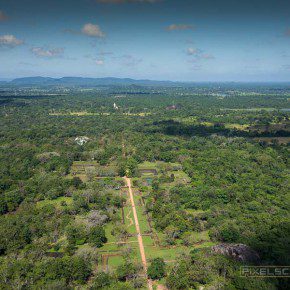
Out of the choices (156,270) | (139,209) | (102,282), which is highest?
(102,282)

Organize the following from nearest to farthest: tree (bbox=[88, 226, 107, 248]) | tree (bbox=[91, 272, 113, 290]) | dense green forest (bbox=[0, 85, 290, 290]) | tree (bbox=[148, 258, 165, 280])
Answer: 1. tree (bbox=[91, 272, 113, 290])
2. dense green forest (bbox=[0, 85, 290, 290])
3. tree (bbox=[148, 258, 165, 280])
4. tree (bbox=[88, 226, 107, 248])

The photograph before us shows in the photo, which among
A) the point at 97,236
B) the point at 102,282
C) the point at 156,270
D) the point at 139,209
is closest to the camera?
the point at 102,282

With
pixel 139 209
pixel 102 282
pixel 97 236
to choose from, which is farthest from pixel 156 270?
pixel 139 209

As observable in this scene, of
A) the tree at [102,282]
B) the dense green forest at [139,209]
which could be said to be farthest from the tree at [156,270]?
the tree at [102,282]

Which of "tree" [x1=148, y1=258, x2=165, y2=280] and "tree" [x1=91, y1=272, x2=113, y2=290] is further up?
"tree" [x1=91, y1=272, x2=113, y2=290]

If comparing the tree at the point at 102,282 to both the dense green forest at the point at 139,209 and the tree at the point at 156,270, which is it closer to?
the dense green forest at the point at 139,209

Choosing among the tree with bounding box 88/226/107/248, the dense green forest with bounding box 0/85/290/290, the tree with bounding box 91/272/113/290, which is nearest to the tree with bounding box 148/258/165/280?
the dense green forest with bounding box 0/85/290/290

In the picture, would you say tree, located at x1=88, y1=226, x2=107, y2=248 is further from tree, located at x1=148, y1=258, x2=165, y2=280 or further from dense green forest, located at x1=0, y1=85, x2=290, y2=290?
tree, located at x1=148, y1=258, x2=165, y2=280

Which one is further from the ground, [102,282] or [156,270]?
[102,282]

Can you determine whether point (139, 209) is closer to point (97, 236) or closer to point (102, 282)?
point (97, 236)
